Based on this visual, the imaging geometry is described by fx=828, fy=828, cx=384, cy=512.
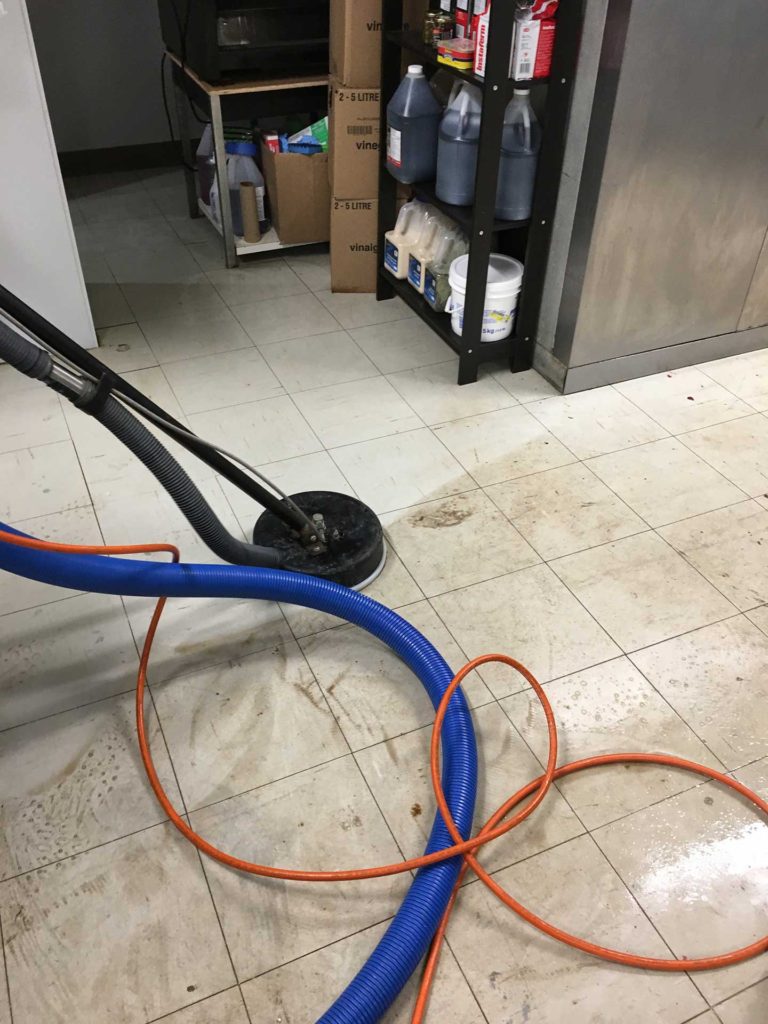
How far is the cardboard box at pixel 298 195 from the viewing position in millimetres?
2797

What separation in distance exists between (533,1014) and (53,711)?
3.13 ft

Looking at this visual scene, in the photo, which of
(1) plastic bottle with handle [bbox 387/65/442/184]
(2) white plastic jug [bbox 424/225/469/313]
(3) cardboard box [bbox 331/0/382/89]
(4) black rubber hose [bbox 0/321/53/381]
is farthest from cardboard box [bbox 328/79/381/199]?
(4) black rubber hose [bbox 0/321/53/381]

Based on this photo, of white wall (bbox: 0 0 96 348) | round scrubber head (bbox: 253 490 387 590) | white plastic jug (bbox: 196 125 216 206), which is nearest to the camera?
round scrubber head (bbox: 253 490 387 590)

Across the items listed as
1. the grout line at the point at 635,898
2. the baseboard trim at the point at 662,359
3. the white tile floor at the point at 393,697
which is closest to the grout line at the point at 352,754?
the white tile floor at the point at 393,697

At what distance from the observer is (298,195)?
2873 mm

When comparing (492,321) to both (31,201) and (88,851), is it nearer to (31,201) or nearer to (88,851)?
(31,201)

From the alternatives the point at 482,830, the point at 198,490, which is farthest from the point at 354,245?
the point at 482,830

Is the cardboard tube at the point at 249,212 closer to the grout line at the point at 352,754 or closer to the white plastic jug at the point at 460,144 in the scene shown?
the white plastic jug at the point at 460,144

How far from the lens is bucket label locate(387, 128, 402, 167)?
2293 mm

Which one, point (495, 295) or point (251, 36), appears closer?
point (495, 295)

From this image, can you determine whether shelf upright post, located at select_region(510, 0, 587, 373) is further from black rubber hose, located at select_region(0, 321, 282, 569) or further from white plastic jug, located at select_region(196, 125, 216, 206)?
white plastic jug, located at select_region(196, 125, 216, 206)

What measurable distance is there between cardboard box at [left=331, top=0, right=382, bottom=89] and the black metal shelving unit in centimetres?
5

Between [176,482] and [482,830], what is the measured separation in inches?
29.7

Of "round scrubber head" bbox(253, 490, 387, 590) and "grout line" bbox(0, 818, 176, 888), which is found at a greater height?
"round scrubber head" bbox(253, 490, 387, 590)
